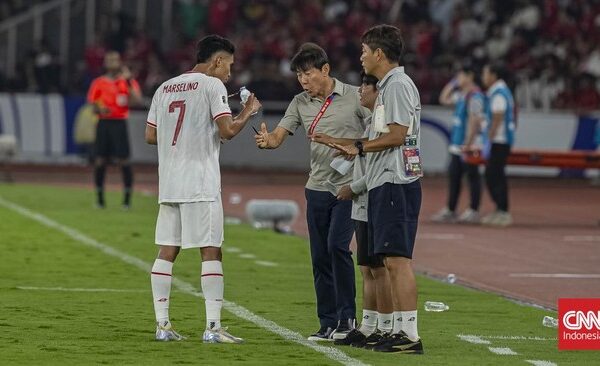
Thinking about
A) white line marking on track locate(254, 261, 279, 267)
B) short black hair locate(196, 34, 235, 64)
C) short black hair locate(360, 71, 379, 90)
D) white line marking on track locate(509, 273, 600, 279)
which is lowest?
white line marking on track locate(254, 261, 279, 267)

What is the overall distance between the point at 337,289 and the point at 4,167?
76.6 feet

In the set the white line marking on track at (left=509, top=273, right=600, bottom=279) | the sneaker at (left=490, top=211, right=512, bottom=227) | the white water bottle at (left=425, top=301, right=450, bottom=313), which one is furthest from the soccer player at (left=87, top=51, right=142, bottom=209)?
the white water bottle at (left=425, top=301, right=450, bottom=313)

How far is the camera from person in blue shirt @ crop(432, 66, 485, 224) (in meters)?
22.5

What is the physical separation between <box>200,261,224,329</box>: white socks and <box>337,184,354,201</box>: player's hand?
37.7 inches

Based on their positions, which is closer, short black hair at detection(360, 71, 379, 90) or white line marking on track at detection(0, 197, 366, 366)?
white line marking on track at detection(0, 197, 366, 366)

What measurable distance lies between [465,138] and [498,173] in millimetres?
685

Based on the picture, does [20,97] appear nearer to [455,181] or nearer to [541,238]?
[455,181]

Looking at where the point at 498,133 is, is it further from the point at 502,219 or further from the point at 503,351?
the point at 503,351

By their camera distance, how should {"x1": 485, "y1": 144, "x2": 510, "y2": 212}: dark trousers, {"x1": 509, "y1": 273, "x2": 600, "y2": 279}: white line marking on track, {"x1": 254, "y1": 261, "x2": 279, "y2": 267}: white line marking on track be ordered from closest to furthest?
{"x1": 509, "y1": 273, "x2": 600, "y2": 279}: white line marking on track → {"x1": 254, "y1": 261, "x2": 279, "y2": 267}: white line marking on track → {"x1": 485, "y1": 144, "x2": 510, "y2": 212}: dark trousers

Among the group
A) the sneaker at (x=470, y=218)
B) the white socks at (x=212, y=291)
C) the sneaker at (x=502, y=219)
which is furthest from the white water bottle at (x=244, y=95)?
the sneaker at (x=470, y=218)

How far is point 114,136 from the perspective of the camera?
77.6 feet

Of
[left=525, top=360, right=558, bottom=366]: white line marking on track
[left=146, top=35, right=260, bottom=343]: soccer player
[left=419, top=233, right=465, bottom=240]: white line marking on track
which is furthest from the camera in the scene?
[left=419, top=233, right=465, bottom=240]: white line marking on track

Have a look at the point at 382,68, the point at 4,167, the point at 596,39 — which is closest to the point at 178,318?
the point at 382,68

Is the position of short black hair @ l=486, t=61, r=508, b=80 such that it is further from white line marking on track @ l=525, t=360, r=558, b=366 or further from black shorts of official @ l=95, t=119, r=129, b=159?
white line marking on track @ l=525, t=360, r=558, b=366
